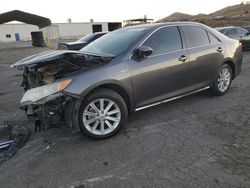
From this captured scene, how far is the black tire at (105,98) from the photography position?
3350 mm

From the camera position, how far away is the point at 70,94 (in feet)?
10.5

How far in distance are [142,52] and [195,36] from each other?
5.22ft

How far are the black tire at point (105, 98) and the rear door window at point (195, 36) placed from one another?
76.0 inches

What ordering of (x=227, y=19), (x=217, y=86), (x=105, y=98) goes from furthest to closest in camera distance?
(x=227, y=19) < (x=217, y=86) < (x=105, y=98)

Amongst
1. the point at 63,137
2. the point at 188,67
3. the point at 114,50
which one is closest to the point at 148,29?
the point at 114,50

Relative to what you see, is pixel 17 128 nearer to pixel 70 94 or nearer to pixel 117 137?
pixel 70 94

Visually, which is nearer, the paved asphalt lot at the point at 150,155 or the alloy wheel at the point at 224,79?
the paved asphalt lot at the point at 150,155

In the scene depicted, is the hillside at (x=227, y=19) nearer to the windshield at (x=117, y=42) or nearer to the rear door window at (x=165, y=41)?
the rear door window at (x=165, y=41)

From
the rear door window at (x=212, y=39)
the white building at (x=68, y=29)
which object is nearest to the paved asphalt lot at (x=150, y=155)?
the rear door window at (x=212, y=39)

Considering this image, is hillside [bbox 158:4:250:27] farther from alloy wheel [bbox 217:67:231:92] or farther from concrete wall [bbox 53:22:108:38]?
alloy wheel [bbox 217:67:231:92]

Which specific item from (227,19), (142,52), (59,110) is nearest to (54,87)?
(59,110)

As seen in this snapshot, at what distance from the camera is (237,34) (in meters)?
12.3

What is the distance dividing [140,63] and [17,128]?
2409 mm

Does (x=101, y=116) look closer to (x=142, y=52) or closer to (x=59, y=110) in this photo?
(x=59, y=110)
